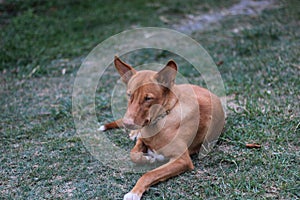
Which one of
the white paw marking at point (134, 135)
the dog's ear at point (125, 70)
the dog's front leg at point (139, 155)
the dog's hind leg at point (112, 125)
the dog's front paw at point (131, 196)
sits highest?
the dog's ear at point (125, 70)

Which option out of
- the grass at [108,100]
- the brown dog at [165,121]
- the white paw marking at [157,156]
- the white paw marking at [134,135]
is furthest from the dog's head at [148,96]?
the white paw marking at [134,135]

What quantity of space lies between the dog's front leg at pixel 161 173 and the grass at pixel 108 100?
0.07 m

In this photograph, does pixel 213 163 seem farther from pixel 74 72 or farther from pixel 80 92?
pixel 74 72

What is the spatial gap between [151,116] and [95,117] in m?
1.72

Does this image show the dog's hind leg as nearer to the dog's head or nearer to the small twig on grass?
the dog's head

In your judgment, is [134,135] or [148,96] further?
[134,135]

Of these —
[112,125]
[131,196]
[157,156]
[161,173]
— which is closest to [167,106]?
[157,156]

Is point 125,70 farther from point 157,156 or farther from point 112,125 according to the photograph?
point 112,125

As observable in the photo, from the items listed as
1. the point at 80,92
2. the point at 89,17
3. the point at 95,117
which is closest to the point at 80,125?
the point at 95,117

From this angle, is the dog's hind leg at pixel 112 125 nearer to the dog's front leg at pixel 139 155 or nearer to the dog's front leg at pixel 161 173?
the dog's front leg at pixel 139 155

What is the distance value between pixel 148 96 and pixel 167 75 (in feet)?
0.92

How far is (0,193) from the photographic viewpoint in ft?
12.6

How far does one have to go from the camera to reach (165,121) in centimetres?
407

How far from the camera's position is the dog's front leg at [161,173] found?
141 inches
